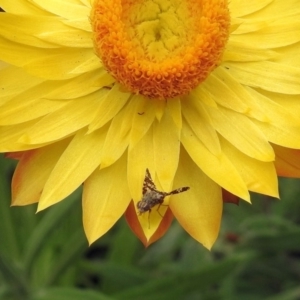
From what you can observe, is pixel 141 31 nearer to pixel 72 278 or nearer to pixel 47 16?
pixel 47 16

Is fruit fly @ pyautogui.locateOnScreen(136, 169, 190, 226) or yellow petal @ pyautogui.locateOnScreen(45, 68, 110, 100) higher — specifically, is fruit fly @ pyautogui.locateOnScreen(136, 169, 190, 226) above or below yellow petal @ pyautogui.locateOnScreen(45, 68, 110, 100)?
below

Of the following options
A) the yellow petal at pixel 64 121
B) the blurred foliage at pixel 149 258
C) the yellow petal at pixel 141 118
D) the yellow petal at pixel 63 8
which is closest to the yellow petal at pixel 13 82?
the yellow petal at pixel 64 121

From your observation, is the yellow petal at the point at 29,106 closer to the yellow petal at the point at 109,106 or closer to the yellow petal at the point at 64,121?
the yellow petal at the point at 64,121

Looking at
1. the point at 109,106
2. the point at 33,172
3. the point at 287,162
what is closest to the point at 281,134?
the point at 287,162

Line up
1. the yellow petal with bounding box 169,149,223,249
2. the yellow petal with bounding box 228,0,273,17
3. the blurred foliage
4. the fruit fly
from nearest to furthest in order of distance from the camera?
1. the fruit fly
2. the yellow petal with bounding box 169,149,223,249
3. the yellow petal with bounding box 228,0,273,17
4. the blurred foliage

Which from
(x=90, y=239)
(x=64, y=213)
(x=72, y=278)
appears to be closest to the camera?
(x=90, y=239)

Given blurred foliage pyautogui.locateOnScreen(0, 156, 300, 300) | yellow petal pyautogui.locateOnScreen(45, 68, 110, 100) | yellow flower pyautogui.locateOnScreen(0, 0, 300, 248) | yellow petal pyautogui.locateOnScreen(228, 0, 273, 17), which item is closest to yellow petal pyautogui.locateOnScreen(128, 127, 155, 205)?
yellow flower pyautogui.locateOnScreen(0, 0, 300, 248)

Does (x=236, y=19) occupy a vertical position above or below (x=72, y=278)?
above

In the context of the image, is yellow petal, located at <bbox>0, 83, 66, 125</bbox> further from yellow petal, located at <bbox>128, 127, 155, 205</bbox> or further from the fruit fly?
the fruit fly

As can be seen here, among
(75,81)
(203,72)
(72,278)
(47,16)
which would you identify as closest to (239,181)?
(203,72)
